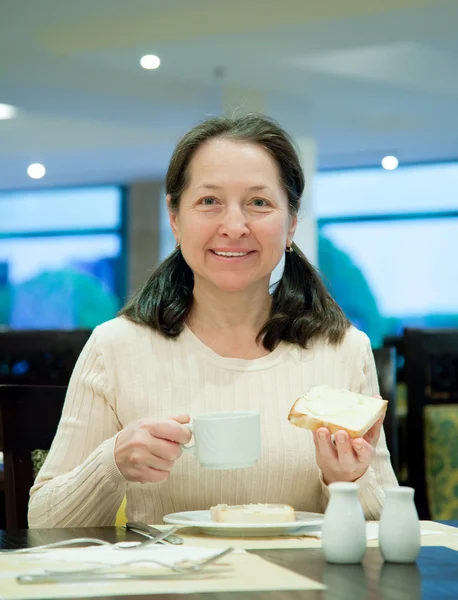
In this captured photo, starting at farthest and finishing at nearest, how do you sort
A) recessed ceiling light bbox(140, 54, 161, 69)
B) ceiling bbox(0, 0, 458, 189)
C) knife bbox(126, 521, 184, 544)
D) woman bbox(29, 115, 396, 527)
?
recessed ceiling light bbox(140, 54, 161, 69)
ceiling bbox(0, 0, 458, 189)
woman bbox(29, 115, 396, 527)
knife bbox(126, 521, 184, 544)

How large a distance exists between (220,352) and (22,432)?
389 millimetres

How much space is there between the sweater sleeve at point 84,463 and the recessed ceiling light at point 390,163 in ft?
27.9

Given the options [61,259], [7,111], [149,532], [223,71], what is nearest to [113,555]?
[149,532]

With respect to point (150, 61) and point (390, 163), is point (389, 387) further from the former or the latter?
point (390, 163)

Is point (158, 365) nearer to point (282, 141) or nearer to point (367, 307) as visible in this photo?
point (282, 141)

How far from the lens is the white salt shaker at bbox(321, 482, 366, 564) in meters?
1.09

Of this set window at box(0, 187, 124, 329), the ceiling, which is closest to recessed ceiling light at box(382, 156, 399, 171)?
the ceiling

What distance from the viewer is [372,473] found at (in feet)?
5.49

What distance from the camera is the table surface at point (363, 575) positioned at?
0.94m

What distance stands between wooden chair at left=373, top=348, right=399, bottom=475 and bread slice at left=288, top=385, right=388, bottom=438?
71cm

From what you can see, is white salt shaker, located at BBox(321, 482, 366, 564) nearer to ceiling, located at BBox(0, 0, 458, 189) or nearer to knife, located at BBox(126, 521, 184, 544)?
knife, located at BBox(126, 521, 184, 544)

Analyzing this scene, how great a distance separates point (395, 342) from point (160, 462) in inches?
107

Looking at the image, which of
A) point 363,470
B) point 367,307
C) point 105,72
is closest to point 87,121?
point 105,72

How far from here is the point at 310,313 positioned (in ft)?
6.36
